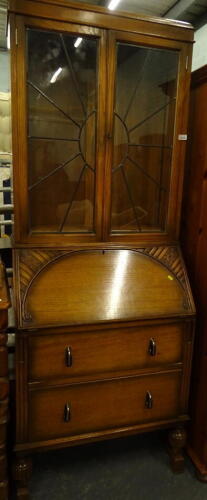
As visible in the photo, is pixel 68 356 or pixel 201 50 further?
pixel 201 50

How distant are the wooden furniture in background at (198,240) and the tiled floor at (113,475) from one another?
0.13 m

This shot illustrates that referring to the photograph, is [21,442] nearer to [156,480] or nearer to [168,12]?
[156,480]

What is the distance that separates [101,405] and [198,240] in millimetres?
806

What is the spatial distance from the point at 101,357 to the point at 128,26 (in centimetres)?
127

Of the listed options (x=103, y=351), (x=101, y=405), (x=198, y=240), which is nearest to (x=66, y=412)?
(x=101, y=405)

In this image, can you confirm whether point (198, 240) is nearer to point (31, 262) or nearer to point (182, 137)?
point (182, 137)

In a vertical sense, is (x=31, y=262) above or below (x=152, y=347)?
above

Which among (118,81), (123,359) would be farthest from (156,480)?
(118,81)

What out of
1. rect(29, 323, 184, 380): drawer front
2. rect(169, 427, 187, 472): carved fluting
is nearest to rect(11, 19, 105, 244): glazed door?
rect(29, 323, 184, 380): drawer front

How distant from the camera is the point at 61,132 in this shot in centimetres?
142

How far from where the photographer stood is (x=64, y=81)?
1403 millimetres

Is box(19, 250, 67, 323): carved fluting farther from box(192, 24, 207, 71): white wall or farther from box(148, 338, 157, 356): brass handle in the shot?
box(192, 24, 207, 71): white wall

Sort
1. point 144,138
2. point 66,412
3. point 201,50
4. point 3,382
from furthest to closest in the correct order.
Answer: point 201,50 < point 144,138 < point 66,412 < point 3,382

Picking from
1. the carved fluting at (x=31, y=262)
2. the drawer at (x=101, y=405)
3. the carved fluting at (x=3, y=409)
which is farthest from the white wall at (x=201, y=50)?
the carved fluting at (x=3, y=409)
